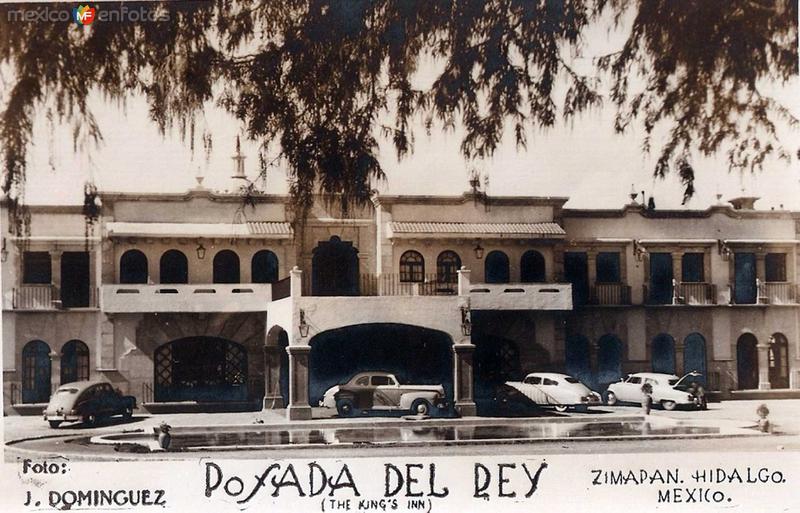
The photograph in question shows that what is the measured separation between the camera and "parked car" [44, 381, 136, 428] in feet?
31.5

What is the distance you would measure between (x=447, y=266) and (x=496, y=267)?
486 millimetres

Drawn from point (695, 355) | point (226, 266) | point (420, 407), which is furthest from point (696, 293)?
point (226, 266)

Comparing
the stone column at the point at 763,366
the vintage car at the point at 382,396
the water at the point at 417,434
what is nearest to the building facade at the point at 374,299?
the stone column at the point at 763,366

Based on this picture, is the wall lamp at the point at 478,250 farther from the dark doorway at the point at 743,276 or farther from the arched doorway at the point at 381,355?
the dark doorway at the point at 743,276

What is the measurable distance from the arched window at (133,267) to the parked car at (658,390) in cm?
467

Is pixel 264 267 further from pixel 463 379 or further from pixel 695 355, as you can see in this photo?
pixel 695 355

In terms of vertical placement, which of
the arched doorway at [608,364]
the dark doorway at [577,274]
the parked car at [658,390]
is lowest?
the parked car at [658,390]

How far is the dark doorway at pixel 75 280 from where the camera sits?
977cm

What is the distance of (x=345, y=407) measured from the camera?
9.96 metres

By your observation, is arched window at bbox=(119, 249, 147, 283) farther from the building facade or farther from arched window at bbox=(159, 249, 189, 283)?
arched window at bbox=(159, 249, 189, 283)

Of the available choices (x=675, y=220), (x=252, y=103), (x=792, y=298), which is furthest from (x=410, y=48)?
(x=792, y=298)

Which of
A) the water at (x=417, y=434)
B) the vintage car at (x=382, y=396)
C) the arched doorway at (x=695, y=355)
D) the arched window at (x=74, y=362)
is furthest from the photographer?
the arched doorway at (x=695, y=355)

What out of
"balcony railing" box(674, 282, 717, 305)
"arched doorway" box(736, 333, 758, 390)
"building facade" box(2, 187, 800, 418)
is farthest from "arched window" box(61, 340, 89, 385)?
"arched doorway" box(736, 333, 758, 390)

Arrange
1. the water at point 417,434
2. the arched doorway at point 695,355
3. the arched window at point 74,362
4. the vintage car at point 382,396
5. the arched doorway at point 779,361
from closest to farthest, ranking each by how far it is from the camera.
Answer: the water at point 417,434
the arched window at point 74,362
the vintage car at point 382,396
the arched doorway at point 779,361
the arched doorway at point 695,355
